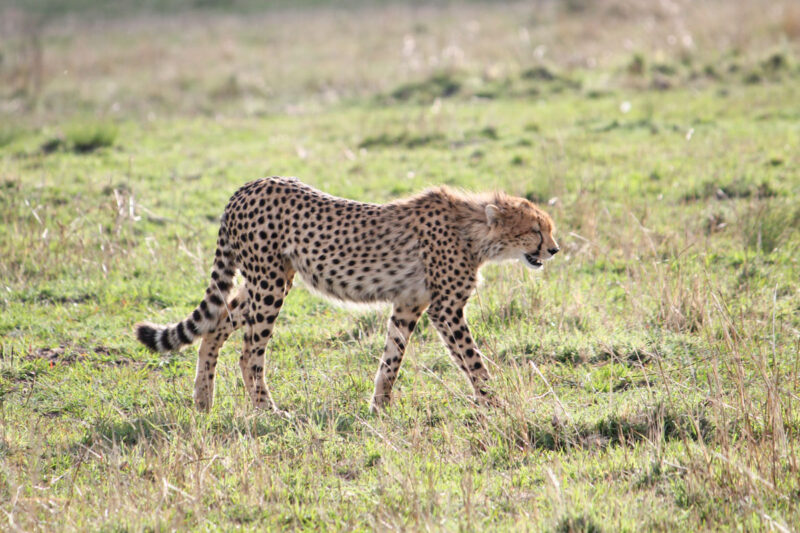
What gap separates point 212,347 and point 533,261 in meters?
1.69

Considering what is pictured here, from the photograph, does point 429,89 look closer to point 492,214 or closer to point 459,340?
point 492,214

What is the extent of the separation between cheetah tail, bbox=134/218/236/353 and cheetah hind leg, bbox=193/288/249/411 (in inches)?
1.9

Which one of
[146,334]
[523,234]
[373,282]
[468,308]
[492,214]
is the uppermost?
[492,214]

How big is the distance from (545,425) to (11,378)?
280 cm

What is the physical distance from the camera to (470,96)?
38.1 feet

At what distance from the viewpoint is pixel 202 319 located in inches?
179

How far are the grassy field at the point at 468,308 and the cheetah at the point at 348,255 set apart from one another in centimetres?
29

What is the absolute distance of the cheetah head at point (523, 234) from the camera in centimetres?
451

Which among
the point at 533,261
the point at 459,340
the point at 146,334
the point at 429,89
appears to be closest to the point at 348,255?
the point at 459,340

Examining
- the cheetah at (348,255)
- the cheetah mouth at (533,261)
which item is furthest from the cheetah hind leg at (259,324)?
the cheetah mouth at (533,261)

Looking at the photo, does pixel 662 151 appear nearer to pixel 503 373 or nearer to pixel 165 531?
pixel 503 373

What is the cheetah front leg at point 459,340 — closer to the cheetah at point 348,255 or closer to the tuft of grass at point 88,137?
the cheetah at point 348,255

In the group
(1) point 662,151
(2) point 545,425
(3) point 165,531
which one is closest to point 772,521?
(2) point 545,425

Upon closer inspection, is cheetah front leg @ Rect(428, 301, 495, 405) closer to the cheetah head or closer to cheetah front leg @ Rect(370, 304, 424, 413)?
cheetah front leg @ Rect(370, 304, 424, 413)
